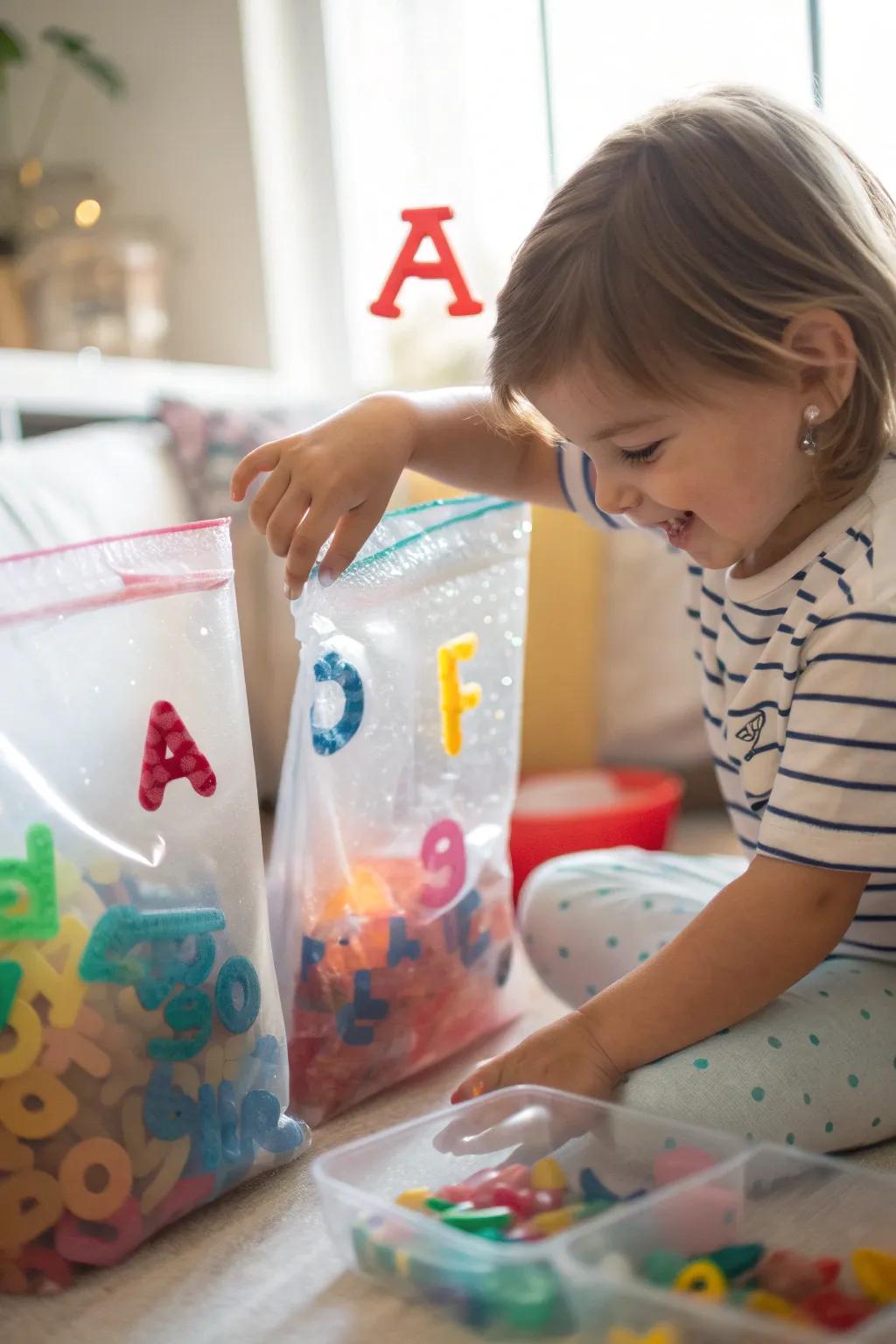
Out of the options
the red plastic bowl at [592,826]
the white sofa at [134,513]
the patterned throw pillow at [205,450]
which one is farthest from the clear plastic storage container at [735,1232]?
the patterned throw pillow at [205,450]

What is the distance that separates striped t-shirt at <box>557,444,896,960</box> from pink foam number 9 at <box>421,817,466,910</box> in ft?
0.62

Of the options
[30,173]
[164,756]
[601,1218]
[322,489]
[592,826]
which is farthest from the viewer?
[30,173]

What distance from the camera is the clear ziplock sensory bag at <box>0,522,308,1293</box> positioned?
0.62 metres

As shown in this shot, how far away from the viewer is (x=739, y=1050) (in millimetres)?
715

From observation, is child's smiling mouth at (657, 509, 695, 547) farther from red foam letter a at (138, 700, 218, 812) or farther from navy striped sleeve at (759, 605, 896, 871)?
red foam letter a at (138, 700, 218, 812)

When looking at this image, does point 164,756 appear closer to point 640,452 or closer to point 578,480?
point 640,452

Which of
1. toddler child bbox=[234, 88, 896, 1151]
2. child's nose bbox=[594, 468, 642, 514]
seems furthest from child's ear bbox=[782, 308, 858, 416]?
child's nose bbox=[594, 468, 642, 514]

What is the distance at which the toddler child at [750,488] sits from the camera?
0.68 meters

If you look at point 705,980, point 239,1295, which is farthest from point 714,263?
point 239,1295

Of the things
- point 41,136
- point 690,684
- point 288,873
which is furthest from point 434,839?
point 41,136

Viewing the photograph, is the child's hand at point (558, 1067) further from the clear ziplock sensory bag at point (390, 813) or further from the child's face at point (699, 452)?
the child's face at point (699, 452)

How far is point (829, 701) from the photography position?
27.2 inches

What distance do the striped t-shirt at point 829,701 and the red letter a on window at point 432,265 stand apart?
0.27m

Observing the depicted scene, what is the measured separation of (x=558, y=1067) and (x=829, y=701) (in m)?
0.24
